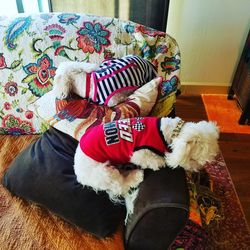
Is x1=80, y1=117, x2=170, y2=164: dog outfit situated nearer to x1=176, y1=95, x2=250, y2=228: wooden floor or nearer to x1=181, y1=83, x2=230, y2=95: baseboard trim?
x1=176, y1=95, x2=250, y2=228: wooden floor

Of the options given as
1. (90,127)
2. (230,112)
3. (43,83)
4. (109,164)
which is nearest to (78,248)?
(109,164)

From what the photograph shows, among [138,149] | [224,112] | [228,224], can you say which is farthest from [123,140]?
[224,112]

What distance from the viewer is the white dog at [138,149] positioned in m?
0.70

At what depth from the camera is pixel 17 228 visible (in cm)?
79

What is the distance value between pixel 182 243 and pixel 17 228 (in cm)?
53

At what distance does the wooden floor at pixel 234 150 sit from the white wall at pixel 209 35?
219mm

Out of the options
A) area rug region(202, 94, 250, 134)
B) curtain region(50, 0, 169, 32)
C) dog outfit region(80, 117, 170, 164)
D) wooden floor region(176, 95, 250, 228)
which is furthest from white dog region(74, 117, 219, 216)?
area rug region(202, 94, 250, 134)

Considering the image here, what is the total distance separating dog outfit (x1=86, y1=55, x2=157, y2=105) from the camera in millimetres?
877

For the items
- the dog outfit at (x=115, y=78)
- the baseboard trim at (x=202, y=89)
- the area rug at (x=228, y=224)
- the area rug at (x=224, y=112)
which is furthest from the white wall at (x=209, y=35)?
the dog outfit at (x=115, y=78)

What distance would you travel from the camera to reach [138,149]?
74 centimetres

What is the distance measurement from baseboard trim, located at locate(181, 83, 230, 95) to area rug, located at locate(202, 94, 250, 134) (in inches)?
1.5

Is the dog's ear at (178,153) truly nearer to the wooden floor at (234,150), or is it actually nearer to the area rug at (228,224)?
the area rug at (228,224)

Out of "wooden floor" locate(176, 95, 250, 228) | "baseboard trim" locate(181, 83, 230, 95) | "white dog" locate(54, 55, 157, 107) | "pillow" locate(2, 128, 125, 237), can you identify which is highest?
"white dog" locate(54, 55, 157, 107)

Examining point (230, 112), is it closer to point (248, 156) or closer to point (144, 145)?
point (248, 156)
